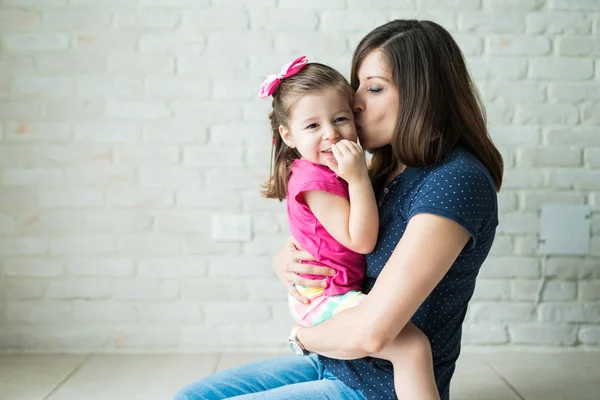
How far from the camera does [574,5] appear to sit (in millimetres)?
→ 2746

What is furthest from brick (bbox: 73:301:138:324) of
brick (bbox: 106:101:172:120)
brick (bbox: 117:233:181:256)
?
brick (bbox: 106:101:172:120)

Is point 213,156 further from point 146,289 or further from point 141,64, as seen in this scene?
point 146,289

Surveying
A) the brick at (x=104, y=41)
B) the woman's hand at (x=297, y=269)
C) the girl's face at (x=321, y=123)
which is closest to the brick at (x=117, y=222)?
the brick at (x=104, y=41)

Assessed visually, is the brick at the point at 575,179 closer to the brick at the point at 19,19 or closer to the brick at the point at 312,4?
the brick at the point at 312,4

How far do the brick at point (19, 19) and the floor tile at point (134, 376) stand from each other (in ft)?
4.52

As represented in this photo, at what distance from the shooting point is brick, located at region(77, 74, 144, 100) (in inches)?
107

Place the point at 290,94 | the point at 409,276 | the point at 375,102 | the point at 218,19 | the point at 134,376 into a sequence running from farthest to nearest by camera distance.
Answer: the point at 218,19 → the point at 134,376 → the point at 290,94 → the point at 375,102 → the point at 409,276

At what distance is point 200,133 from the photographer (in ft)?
8.98

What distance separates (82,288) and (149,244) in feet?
1.11

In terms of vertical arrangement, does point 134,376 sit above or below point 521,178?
below

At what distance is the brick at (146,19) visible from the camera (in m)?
2.71

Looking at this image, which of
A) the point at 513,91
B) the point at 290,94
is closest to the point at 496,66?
the point at 513,91

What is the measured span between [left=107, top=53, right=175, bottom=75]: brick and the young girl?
3.81 feet

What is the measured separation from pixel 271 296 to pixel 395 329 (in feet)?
5.07
